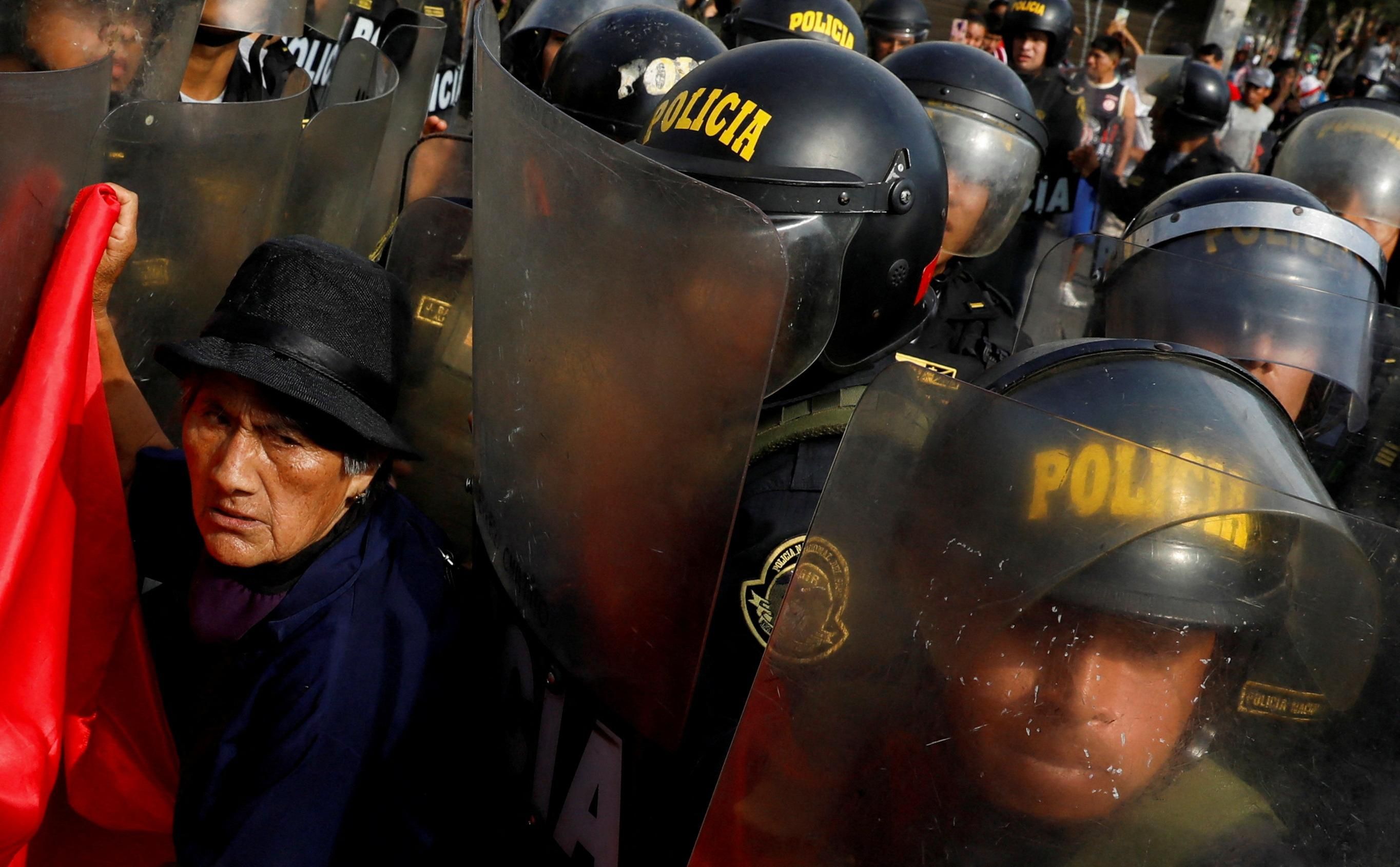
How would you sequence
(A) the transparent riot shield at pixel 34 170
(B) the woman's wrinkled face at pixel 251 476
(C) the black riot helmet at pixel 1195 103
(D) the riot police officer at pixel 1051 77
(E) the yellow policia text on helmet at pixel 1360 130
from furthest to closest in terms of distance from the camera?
(D) the riot police officer at pixel 1051 77, (C) the black riot helmet at pixel 1195 103, (E) the yellow policia text on helmet at pixel 1360 130, (B) the woman's wrinkled face at pixel 251 476, (A) the transparent riot shield at pixel 34 170

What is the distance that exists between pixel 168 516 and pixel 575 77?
179 cm

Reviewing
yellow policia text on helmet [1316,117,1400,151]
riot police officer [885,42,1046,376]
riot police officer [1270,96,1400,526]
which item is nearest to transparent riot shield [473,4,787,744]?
riot police officer [885,42,1046,376]

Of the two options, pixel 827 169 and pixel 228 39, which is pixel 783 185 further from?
pixel 228 39

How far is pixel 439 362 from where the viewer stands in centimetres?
253

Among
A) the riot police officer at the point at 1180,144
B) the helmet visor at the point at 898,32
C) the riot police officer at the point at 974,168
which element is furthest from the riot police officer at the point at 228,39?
the helmet visor at the point at 898,32

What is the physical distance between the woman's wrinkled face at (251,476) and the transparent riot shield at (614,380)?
0.39 meters

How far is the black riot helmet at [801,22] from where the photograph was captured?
14.7ft

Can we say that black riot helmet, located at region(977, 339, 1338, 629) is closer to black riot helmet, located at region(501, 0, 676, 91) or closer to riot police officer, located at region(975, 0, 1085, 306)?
black riot helmet, located at region(501, 0, 676, 91)

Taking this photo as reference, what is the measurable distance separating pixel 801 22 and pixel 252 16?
7.18ft

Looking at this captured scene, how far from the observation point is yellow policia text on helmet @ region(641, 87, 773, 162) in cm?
191

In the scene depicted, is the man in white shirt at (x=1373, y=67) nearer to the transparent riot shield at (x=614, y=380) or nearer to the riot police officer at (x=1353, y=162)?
the riot police officer at (x=1353, y=162)

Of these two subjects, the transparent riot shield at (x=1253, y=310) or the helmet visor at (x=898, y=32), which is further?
the helmet visor at (x=898, y=32)

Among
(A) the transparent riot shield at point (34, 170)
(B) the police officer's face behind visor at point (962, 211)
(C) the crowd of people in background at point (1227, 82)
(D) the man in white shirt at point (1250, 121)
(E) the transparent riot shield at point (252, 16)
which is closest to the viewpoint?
(A) the transparent riot shield at point (34, 170)

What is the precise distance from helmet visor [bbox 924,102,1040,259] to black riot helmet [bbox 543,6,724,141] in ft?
2.70
